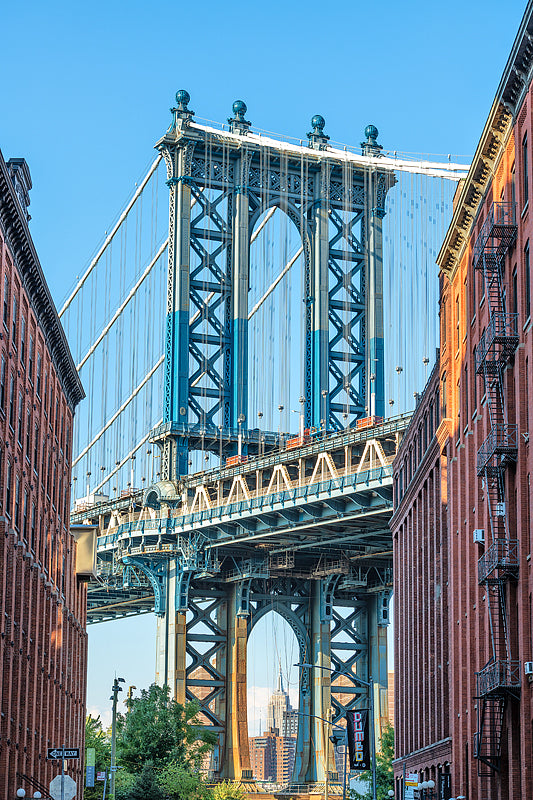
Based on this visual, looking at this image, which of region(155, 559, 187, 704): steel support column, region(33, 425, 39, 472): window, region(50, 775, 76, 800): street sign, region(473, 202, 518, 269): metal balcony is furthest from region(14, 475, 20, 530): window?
region(155, 559, 187, 704): steel support column

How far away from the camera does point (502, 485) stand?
44375 mm

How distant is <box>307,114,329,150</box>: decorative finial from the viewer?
4446 inches

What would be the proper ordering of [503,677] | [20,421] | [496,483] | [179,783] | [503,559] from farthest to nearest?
[179,783] → [20,421] → [496,483] → [503,677] → [503,559]

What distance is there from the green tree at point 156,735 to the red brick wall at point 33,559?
396cm

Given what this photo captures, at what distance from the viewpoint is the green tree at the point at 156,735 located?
292ft

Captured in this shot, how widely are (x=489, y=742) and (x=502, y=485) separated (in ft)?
25.9

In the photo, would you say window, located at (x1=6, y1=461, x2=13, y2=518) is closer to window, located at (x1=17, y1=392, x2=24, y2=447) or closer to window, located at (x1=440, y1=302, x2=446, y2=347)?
window, located at (x1=17, y1=392, x2=24, y2=447)

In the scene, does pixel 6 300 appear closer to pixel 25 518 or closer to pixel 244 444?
pixel 25 518

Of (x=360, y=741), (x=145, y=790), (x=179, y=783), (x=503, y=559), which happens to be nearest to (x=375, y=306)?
(x=179, y=783)

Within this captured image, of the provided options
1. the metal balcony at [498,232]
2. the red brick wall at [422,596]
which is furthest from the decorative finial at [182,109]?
the metal balcony at [498,232]

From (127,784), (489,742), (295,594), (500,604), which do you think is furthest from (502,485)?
(295,594)

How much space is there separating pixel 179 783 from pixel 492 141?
1926 inches

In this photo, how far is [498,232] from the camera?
144ft

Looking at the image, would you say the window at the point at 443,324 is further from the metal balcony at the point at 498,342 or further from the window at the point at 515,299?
the window at the point at 515,299
